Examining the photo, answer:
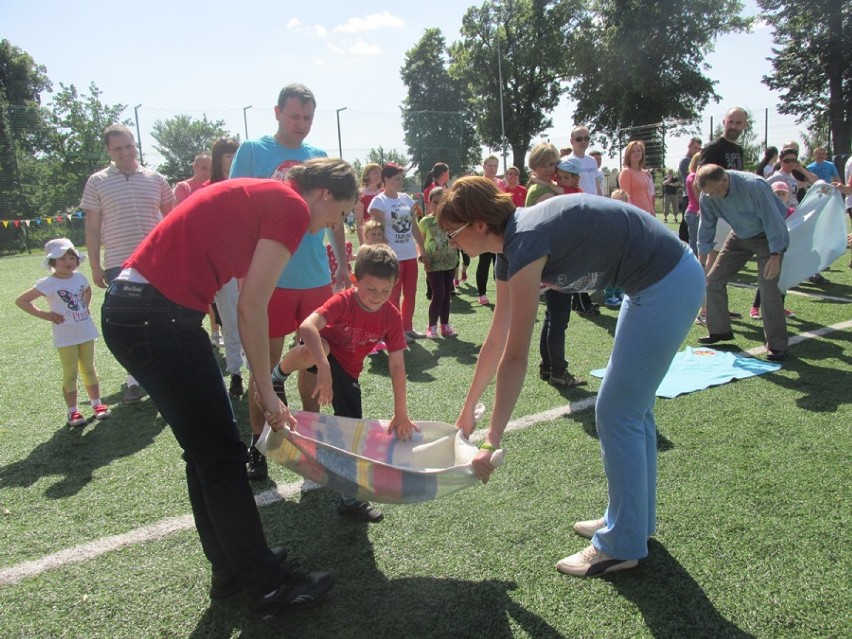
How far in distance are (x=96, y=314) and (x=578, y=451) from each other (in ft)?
28.1

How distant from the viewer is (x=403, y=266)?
21.4 ft

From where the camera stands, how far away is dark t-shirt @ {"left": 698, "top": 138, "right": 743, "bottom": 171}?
255 inches

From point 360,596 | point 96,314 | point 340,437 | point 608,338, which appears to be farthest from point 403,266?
point 96,314

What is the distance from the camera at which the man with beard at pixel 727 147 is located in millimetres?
6289

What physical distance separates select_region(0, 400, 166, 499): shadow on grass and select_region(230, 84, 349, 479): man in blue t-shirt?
1152 mm

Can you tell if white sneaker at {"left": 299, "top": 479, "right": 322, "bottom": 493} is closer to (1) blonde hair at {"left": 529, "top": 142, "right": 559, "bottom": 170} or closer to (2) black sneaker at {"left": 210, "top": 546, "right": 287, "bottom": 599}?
(2) black sneaker at {"left": 210, "top": 546, "right": 287, "bottom": 599}

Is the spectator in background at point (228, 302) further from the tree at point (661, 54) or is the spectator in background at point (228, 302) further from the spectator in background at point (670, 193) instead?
the tree at point (661, 54)

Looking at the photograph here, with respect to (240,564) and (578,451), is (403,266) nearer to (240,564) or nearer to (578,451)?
(578,451)

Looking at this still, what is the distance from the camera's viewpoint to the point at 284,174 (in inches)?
133

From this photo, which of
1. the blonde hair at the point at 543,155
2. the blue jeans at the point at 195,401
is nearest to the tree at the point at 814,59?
the blonde hair at the point at 543,155

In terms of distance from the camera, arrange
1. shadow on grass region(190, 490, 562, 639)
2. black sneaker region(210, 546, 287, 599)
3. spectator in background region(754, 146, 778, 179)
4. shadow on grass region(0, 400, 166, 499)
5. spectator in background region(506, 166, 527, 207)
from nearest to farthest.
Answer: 1. shadow on grass region(190, 490, 562, 639)
2. black sneaker region(210, 546, 287, 599)
3. shadow on grass region(0, 400, 166, 499)
4. spectator in background region(506, 166, 527, 207)
5. spectator in background region(754, 146, 778, 179)

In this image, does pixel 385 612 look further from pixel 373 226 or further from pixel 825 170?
pixel 825 170

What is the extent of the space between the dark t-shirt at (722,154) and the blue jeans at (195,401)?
6228mm

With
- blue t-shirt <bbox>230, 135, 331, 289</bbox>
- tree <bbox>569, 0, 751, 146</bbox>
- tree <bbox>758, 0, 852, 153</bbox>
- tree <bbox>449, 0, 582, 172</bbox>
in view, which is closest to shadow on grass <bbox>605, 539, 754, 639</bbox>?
blue t-shirt <bbox>230, 135, 331, 289</bbox>
